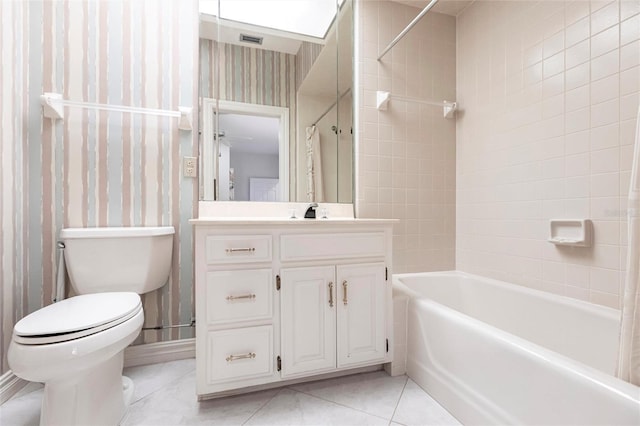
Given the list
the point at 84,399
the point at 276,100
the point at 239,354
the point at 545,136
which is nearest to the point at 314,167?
the point at 276,100

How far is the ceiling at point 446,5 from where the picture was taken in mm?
2029

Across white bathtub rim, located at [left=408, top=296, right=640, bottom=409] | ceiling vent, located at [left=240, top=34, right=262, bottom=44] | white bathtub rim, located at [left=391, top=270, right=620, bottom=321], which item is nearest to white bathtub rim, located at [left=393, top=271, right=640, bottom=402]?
white bathtub rim, located at [left=408, top=296, right=640, bottom=409]

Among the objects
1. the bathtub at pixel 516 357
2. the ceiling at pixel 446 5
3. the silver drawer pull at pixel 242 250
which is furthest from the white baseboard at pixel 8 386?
the ceiling at pixel 446 5


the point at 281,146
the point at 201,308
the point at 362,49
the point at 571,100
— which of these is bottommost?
the point at 201,308

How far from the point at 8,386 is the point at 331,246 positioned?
1.50 metres

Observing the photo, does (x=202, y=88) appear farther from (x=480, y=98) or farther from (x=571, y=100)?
(x=571, y=100)

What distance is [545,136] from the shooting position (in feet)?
5.12

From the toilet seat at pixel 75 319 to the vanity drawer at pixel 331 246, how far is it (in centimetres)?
62

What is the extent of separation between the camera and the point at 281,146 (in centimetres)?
179

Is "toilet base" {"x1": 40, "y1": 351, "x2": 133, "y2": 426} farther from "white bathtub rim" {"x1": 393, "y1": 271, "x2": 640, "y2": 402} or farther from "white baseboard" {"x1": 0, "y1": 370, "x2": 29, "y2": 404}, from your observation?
"white bathtub rim" {"x1": 393, "y1": 271, "x2": 640, "y2": 402}

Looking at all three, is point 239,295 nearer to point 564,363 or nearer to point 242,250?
point 242,250

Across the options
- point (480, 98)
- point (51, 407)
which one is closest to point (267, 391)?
point (51, 407)

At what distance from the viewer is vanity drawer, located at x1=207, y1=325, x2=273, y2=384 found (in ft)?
3.97

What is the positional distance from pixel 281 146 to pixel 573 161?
149 centimetres
